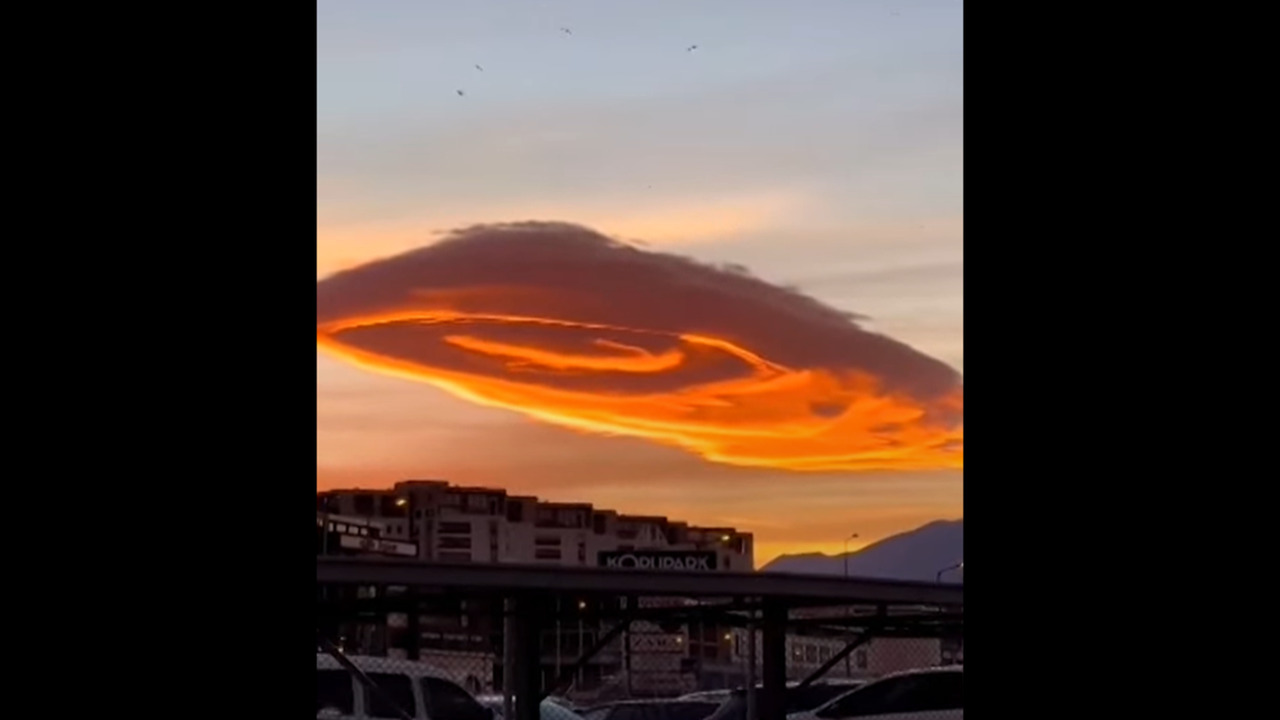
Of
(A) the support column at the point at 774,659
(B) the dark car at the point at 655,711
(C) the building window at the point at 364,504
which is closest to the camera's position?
(A) the support column at the point at 774,659

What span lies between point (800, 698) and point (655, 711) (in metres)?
1.78

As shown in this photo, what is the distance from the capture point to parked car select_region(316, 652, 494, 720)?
12438 millimetres

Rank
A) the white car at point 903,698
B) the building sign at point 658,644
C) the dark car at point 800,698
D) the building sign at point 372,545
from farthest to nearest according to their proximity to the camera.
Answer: the building sign at point 372,545 < the white car at point 903,698 < the dark car at point 800,698 < the building sign at point 658,644

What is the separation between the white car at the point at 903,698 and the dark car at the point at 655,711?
3.56 feet


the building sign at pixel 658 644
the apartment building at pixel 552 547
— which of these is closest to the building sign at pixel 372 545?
the apartment building at pixel 552 547

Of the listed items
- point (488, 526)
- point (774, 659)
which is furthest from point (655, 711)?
point (488, 526)

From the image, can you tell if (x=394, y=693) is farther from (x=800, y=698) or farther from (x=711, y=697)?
(x=800, y=698)

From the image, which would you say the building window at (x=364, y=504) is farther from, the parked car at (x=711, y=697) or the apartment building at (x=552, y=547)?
the parked car at (x=711, y=697)

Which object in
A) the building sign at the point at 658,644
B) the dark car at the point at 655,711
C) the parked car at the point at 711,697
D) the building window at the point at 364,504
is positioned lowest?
the dark car at the point at 655,711

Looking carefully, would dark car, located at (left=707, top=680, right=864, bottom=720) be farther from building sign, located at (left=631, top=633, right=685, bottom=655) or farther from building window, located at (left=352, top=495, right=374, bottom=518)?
building window, located at (left=352, top=495, right=374, bottom=518)

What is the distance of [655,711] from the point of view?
1547 cm

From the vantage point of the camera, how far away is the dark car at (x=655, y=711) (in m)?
15.1

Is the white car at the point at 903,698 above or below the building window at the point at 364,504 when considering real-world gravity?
below

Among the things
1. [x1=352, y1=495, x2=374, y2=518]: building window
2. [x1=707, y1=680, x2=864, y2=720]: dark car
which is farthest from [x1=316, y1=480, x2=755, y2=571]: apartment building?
[x1=707, y1=680, x2=864, y2=720]: dark car
